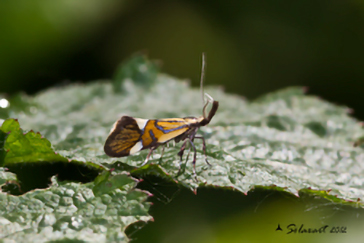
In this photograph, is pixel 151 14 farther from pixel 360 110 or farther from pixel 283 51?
pixel 360 110

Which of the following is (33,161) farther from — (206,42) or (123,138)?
(206,42)

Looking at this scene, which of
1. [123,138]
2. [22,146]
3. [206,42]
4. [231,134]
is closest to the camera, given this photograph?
[22,146]

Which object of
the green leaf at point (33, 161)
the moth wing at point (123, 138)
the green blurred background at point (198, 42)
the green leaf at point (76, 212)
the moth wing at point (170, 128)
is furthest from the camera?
the green blurred background at point (198, 42)

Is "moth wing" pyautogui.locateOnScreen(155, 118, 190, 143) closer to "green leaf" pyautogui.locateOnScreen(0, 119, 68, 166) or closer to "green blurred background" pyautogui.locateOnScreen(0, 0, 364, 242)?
"green leaf" pyautogui.locateOnScreen(0, 119, 68, 166)

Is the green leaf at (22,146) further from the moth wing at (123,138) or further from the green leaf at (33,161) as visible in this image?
the moth wing at (123,138)

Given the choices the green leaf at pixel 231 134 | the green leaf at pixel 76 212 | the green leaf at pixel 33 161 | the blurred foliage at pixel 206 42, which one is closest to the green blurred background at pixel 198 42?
the blurred foliage at pixel 206 42

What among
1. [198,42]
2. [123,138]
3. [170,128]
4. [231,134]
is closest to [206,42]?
[198,42]

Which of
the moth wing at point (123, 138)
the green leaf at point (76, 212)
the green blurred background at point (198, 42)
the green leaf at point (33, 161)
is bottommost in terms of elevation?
the green leaf at point (76, 212)
